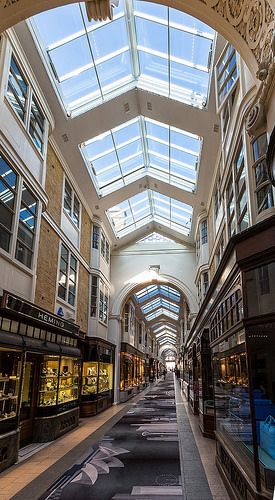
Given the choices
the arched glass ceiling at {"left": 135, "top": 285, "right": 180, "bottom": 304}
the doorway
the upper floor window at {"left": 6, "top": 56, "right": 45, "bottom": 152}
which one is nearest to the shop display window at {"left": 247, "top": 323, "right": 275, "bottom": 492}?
the doorway

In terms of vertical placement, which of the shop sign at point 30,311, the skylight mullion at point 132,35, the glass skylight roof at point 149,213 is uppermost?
the skylight mullion at point 132,35

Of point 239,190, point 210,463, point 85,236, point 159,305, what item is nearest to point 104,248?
point 85,236

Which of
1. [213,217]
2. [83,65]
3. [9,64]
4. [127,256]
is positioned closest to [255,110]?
[9,64]

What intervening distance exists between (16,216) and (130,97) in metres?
6.10

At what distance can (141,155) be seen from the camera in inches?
593

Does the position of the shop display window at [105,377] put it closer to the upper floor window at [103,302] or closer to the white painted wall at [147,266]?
the upper floor window at [103,302]

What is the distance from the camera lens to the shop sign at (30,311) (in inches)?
250

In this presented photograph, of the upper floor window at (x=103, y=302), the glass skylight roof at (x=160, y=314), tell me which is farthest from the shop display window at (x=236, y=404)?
the glass skylight roof at (x=160, y=314)

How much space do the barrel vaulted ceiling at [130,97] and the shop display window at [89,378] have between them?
628cm

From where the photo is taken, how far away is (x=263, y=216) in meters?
4.81

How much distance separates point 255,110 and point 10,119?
191 inches

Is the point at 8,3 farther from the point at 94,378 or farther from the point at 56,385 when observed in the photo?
the point at 94,378

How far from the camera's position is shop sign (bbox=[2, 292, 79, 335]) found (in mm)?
6345

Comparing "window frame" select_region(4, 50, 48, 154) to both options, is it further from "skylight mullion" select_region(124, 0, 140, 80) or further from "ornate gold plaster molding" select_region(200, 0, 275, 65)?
"ornate gold plaster molding" select_region(200, 0, 275, 65)
